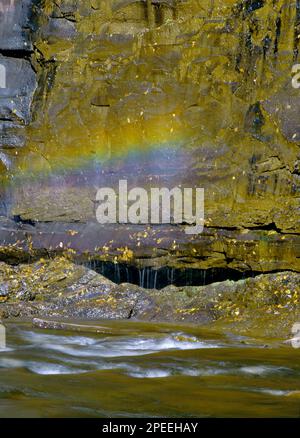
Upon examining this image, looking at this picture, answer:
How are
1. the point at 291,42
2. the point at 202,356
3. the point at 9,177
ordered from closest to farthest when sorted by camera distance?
the point at 202,356 → the point at 291,42 → the point at 9,177

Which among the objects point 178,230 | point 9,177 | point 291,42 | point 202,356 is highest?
point 291,42

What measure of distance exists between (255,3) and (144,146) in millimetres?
2245

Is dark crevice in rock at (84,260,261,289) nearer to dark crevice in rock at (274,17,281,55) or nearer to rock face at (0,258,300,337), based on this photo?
rock face at (0,258,300,337)

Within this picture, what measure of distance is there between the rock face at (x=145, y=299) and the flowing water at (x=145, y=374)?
2.16 ft

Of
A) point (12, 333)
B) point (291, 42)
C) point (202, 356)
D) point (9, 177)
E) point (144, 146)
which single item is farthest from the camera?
point (9, 177)

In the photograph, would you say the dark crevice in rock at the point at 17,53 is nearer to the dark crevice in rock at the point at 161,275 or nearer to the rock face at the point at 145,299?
the rock face at the point at 145,299

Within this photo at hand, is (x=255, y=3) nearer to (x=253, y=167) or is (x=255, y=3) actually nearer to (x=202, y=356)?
(x=253, y=167)

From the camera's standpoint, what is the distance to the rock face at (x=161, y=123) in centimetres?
800

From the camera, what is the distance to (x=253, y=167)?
26.6 ft

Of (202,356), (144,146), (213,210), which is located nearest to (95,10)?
(144,146)

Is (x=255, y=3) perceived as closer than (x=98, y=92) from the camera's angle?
Yes

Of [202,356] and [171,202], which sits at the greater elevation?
[171,202]

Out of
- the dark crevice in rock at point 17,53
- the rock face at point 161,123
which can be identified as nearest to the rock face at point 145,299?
the rock face at point 161,123

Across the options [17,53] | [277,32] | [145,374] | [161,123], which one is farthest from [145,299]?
[17,53]
